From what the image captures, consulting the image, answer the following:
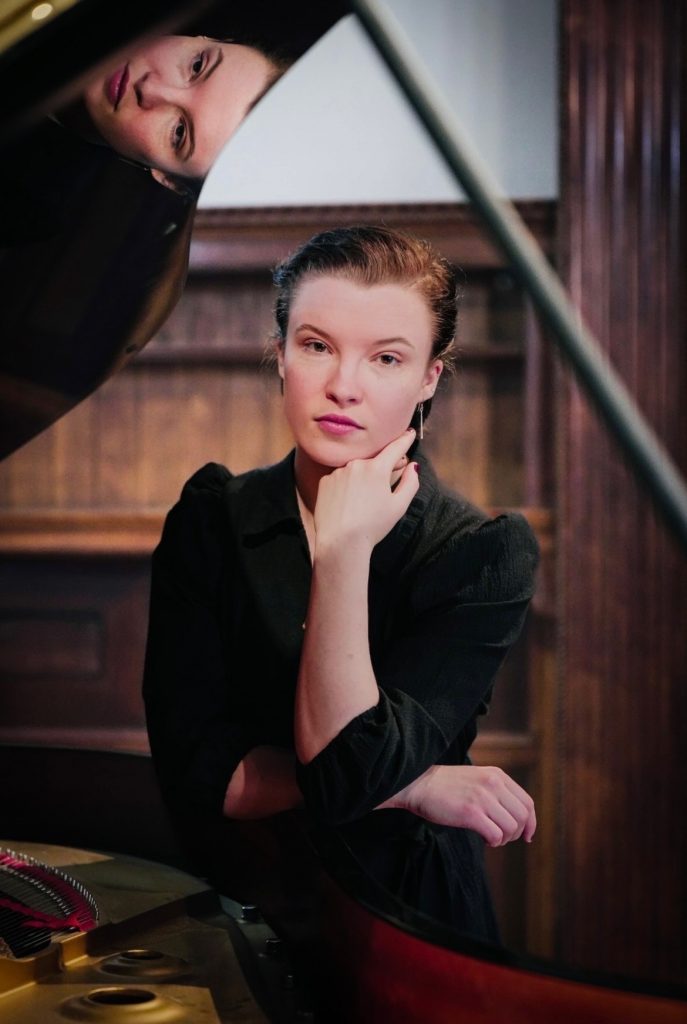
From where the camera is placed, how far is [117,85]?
91 cm

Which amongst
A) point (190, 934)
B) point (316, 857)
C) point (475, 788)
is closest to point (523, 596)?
point (475, 788)

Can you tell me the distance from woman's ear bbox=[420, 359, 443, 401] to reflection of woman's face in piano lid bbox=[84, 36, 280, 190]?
285 mm

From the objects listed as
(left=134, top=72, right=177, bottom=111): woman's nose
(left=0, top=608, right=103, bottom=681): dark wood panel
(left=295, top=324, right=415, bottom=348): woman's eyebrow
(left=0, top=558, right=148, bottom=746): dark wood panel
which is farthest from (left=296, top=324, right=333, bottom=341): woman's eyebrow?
(left=0, top=608, right=103, bottom=681): dark wood panel

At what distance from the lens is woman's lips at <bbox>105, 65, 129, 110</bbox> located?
2.97ft

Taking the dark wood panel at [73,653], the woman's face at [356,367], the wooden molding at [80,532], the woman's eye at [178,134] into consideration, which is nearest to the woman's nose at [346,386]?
the woman's face at [356,367]

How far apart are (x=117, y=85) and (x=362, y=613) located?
0.48m

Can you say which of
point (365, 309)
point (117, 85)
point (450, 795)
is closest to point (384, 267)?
point (365, 309)

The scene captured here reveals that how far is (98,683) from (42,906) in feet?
3.96

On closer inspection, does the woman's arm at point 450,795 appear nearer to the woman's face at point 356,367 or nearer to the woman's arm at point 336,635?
the woman's arm at point 336,635

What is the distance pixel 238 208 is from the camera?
2.53 m

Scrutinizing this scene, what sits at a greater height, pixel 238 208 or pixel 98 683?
pixel 238 208

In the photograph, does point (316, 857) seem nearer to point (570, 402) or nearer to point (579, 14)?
point (570, 402)

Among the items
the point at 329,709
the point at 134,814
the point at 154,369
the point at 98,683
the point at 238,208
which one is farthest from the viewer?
the point at 238,208

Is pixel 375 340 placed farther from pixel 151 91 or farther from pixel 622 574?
pixel 622 574
